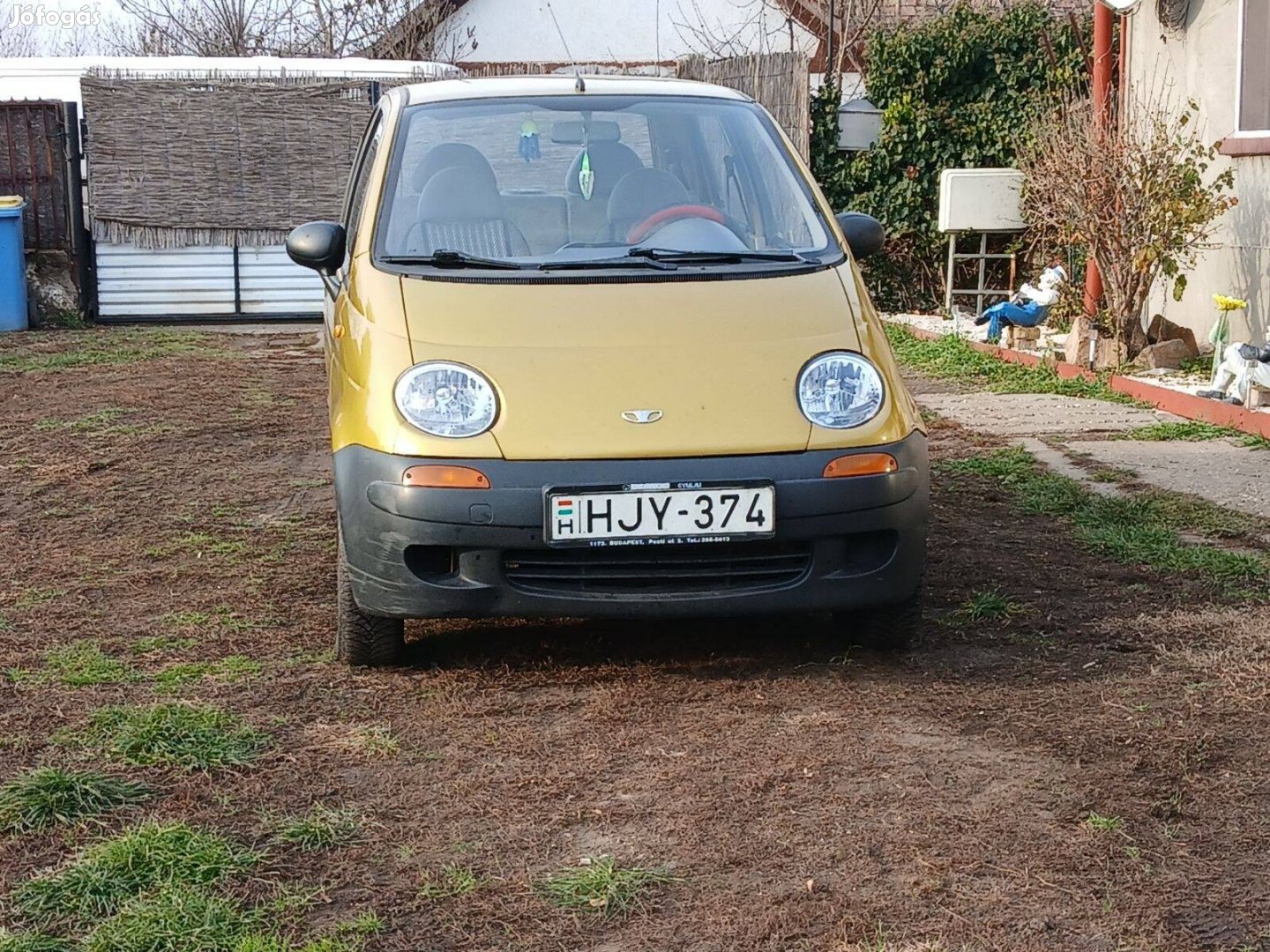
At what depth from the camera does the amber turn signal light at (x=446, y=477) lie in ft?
13.5

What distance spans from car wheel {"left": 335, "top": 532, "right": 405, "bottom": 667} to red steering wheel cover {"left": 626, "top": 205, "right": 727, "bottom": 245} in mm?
1353

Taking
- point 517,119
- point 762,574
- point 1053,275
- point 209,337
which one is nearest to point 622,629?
point 762,574

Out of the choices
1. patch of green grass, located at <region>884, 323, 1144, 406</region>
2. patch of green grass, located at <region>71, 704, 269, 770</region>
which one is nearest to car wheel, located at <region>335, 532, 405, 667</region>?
patch of green grass, located at <region>71, 704, 269, 770</region>

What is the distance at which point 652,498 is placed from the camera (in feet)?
13.5

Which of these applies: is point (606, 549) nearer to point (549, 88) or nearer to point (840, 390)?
point (840, 390)

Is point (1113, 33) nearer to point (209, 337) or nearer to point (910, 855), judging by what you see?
point (209, 337)

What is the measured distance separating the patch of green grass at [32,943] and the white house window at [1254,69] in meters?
9.04

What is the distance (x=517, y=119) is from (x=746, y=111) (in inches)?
30.7

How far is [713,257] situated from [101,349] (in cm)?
929

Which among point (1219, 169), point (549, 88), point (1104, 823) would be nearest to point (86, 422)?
point (549, 88)

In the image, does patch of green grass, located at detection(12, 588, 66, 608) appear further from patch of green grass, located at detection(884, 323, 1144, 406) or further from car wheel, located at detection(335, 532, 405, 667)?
patch of green grass, located at detection(884, 323, 1144, 406)

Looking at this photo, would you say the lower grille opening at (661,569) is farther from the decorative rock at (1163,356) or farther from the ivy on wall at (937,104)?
the ivy on wall at (937,104)

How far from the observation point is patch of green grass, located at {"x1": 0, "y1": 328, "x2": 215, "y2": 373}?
12.1 m

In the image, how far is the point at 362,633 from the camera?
4.45 m
